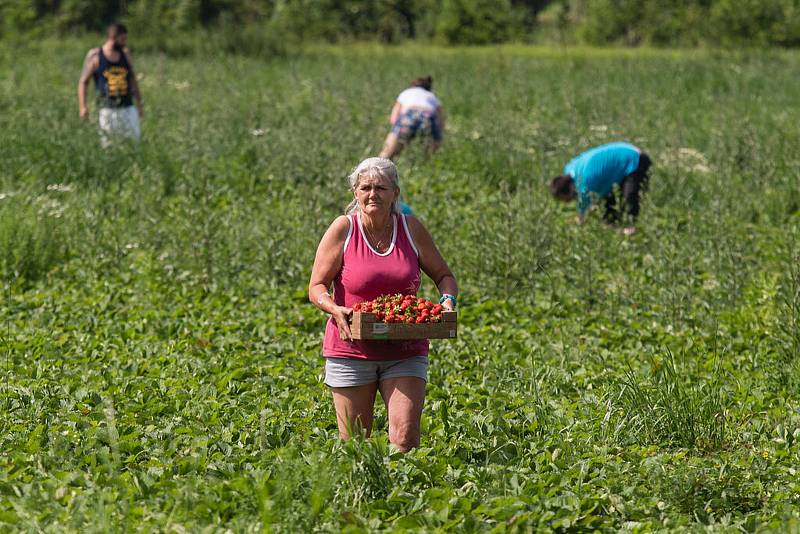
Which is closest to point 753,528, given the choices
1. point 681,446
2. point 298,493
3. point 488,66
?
point 681,446

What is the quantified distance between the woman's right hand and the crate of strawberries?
24mm

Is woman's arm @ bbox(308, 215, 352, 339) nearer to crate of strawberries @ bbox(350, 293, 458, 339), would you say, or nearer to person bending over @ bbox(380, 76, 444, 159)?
crate of strawberries @ bbox(350, 293, 458, 339)

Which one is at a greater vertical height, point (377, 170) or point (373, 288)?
point (377, 170)

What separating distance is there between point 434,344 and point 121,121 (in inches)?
241

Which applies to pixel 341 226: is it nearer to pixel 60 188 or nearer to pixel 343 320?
pixel 343 320

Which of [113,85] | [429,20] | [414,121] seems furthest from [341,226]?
[429,20]

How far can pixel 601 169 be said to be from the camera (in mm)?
9805

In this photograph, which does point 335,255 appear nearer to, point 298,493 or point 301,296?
point 298,493

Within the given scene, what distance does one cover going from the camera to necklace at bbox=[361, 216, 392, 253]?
4.95 metres

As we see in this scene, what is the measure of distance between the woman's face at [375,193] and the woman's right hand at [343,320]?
1.57 ft

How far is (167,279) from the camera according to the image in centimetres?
882

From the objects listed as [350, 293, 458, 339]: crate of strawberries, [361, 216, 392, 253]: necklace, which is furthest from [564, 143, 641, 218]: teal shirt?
[350, 293, 458, 339]: crate of strawberries

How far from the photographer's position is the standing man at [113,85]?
11.9m

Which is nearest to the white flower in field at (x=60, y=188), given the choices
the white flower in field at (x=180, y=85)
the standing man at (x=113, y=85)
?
the standing man at (x=113, y=85)
